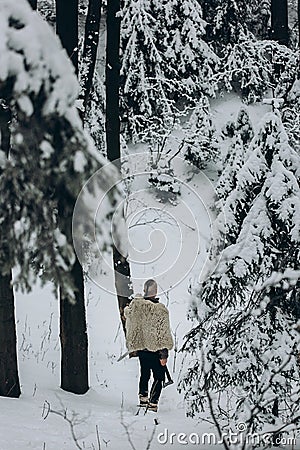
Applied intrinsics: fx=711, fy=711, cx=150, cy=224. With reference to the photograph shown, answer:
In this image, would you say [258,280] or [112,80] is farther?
[112,80]

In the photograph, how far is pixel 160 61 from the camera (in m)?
19.7

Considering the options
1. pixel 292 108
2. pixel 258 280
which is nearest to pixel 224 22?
pixel 292 108

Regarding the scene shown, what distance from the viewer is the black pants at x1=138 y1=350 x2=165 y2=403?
8.38 meters

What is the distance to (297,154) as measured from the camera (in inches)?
270

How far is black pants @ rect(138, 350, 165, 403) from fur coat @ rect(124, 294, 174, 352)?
127mm

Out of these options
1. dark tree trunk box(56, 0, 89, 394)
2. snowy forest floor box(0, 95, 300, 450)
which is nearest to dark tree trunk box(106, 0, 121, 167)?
snowy forest floor box(0, 95, 300, 450)

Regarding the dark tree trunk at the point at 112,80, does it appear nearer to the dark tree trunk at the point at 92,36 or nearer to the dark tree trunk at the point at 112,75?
the dark tree trunk at the point at 112,75

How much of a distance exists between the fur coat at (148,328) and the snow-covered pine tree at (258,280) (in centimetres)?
132

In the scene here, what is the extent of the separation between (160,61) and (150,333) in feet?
42.0

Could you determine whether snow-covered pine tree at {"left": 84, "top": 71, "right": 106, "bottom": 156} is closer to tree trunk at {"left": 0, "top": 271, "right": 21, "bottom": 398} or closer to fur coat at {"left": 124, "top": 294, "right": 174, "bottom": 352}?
fur coat at {"left": 124, "top": 294, "right": 174, "bottom": 352}

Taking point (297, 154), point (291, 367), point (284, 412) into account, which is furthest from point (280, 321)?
point (297, 154)

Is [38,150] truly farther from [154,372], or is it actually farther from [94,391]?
[94,391]

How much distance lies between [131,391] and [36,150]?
21.7 ft

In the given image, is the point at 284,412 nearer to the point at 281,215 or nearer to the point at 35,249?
the point at 281,215
